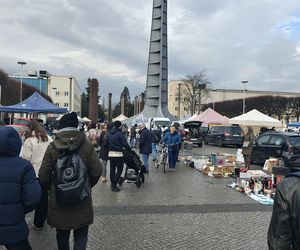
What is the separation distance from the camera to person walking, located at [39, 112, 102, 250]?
4285mm

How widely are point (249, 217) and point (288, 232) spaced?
5767 mm

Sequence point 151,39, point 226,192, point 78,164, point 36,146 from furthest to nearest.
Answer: point 151,39 → point 226,192 → point 36,146 → point 78,164

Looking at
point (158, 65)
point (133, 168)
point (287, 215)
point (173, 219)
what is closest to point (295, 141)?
point (133, 168)

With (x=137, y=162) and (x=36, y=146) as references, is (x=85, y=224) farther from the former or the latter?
(x=137, y=162)

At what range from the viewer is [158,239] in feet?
20.8

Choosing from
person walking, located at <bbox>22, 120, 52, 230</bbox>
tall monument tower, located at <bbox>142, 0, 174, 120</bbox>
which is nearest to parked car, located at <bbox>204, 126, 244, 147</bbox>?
tall monument tower, located at <bbox>142, 0, 174, 120</bbox>

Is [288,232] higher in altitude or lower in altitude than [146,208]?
higher

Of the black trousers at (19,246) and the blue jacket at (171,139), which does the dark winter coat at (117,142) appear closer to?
the blue jacket at (171,139)

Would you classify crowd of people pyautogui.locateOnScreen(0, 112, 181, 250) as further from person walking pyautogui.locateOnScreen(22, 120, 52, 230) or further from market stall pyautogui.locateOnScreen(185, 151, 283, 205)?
market stall pyautogui.locateOnScreen(185, 151, 283, 205)

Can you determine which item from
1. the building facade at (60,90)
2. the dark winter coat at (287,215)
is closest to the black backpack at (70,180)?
the dark winter coat at (287,215)

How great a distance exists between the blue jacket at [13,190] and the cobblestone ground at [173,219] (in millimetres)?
2215

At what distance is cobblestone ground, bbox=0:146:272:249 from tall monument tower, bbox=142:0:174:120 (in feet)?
132

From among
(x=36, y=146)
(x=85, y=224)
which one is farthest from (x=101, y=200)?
(x=85, y=224)

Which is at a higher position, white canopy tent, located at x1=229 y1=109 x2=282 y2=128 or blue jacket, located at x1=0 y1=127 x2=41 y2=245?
white canopy tent, located at x1=229 y1=109 x2=282 y2=128
